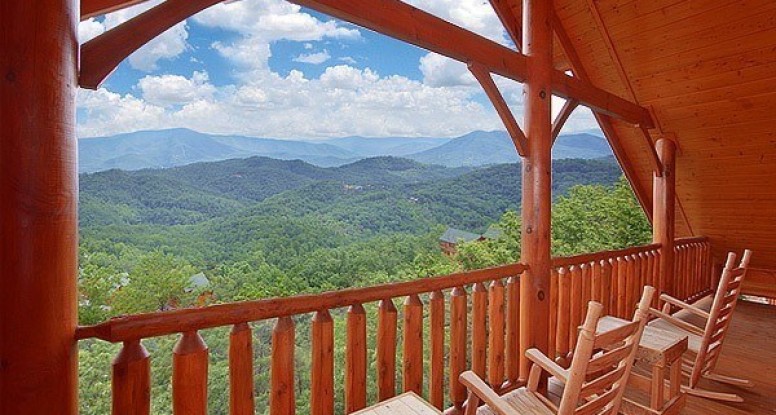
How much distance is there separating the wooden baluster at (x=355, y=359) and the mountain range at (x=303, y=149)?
21.0ft

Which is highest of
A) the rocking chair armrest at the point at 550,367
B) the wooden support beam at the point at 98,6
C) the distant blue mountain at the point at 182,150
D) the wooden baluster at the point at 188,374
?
the distant blue mountain at the point at 182,150

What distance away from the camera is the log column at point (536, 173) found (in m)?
2.65

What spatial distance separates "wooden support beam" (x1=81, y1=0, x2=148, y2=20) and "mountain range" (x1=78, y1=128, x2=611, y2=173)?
6.41 meters

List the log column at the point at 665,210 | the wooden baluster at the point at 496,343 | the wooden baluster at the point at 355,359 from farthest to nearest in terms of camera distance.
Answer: the log column at the point at 665,210, the wooden baluster at the point at 496,343, the wooden baluster at the point at 355,359

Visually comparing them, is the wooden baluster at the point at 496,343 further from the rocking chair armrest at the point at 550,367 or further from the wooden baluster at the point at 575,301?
the wooden baluster at the point at 575,301

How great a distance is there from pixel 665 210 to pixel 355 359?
4115mm

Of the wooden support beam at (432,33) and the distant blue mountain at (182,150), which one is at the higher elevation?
the distant blue mountain at (182,150)

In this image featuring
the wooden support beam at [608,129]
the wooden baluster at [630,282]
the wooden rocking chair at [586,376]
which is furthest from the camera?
the wooden support beam at [608,129]

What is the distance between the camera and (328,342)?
1766 mm

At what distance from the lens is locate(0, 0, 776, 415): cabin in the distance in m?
1.06

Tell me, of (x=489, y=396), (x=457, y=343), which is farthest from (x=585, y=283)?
Answer: (x=489, y=396)

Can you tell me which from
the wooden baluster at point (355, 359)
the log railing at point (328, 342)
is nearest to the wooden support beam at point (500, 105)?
the log railing at point (328, 342)

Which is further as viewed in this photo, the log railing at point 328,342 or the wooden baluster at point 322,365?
the wooden baluster at point 322,365

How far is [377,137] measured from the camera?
49.5 feet
